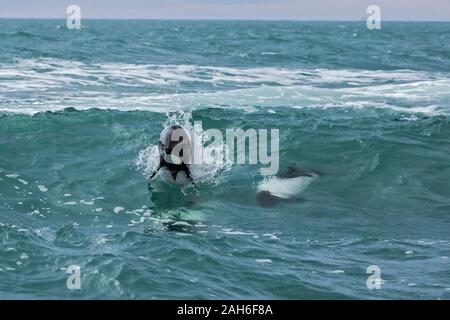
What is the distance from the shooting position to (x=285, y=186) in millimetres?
21359

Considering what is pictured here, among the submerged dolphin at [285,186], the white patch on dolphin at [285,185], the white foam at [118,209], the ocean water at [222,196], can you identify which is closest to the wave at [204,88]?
the ocean water at [222,196]

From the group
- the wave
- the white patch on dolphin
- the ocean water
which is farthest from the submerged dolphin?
the wave

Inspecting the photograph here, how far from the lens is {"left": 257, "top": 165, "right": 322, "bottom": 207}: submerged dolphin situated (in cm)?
2016

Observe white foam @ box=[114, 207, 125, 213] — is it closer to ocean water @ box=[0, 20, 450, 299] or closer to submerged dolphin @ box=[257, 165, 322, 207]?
ocean water @ box=[0, 20, 450, 299]

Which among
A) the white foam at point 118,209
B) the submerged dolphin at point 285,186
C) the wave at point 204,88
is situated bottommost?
the white foam at point 118,209

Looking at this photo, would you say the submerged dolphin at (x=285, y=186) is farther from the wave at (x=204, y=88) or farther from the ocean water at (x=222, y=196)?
the wave at (x=204, y=88)

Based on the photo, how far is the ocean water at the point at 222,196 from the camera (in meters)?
14.0

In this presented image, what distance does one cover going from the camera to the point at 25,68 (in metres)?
47.5

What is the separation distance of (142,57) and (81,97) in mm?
25364

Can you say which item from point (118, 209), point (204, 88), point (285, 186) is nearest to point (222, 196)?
point (285, 186)

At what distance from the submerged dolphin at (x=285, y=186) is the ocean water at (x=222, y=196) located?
0.74ft

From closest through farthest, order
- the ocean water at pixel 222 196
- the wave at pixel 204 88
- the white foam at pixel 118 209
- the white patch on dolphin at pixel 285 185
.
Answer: the ocean water at pixel 222 196, the white foam at pixel 118 209, the white patch on dolphin at pixel 285 185, the wave at pixel 204 88

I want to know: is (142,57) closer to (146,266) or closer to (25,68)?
(25,68)
